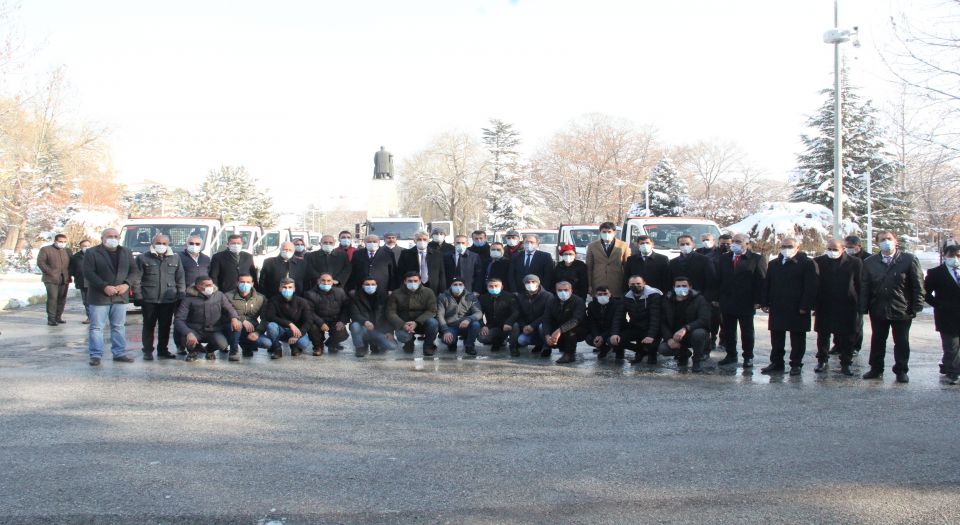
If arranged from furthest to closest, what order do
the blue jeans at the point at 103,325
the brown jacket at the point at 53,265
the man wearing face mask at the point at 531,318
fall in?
the brown jacket at the point at 53,265
the man wearing face mask at the point at 531,318
the blue jeans at the point at 103,325

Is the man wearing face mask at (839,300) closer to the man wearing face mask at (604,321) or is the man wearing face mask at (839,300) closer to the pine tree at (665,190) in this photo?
the man wearing face mask at (604,321)

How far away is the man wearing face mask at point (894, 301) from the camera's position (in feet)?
31.9

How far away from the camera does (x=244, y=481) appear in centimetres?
557

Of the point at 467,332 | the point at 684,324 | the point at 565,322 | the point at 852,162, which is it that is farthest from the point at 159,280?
the point at 852,162

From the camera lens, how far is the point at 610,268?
1260 cm

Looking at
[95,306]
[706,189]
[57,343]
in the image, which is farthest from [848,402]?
[706,189]

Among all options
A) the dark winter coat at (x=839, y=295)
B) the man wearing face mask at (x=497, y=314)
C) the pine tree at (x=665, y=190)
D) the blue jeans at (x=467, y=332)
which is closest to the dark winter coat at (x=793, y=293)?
the dark winter coat at (x=839, y=295)

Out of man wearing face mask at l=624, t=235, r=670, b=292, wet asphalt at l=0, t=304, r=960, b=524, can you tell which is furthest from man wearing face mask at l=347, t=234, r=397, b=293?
man wearing face mask at l=624, t=235, r=670, b=292

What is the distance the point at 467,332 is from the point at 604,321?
6.79ft

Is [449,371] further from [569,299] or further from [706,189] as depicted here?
[706,189]

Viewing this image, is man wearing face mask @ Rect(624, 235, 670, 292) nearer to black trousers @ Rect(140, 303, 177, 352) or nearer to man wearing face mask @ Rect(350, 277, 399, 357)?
man wearing face mask @ Rect(350, 277, 399, 357)

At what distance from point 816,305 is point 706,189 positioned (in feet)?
226

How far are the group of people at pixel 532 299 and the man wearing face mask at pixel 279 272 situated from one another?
25 millimetres

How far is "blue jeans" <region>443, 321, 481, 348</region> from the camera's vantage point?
11875 mm
